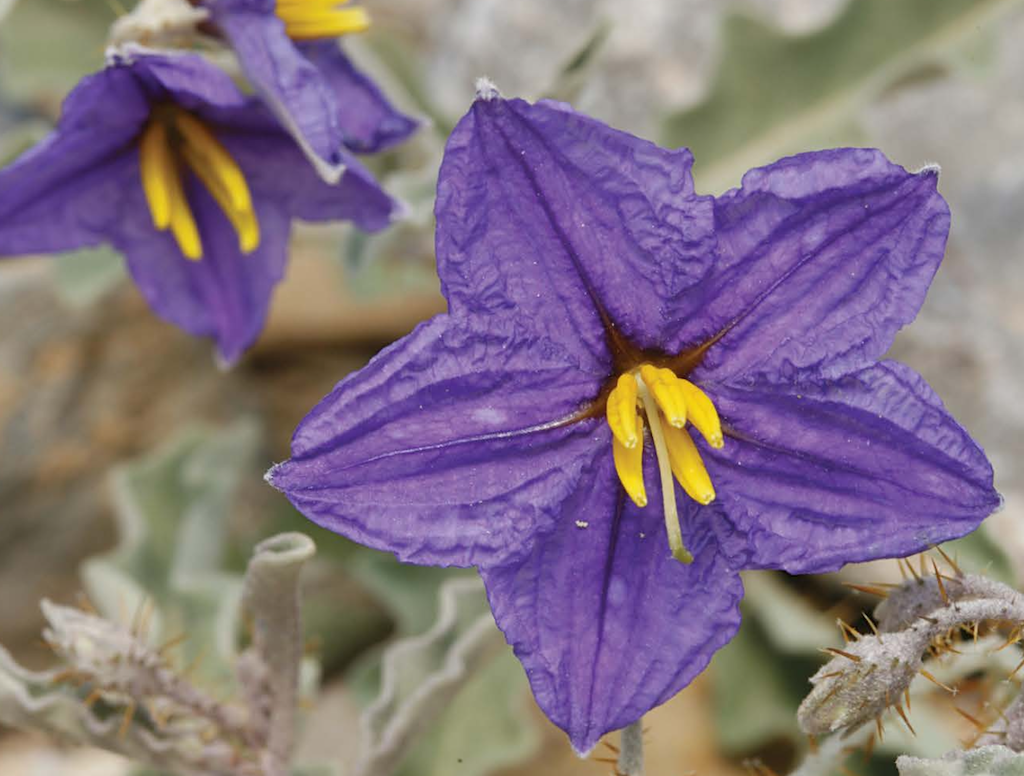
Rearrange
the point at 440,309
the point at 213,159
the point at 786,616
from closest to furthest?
the point at 213,159 → the point at 786,616 → the point at 440,309

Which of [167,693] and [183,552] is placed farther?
[183,552]

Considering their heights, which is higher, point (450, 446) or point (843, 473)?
point (450, 446)

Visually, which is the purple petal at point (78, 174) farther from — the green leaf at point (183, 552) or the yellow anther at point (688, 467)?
the yellow anther at point (688, 467)

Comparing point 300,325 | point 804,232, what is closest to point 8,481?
point 300,325

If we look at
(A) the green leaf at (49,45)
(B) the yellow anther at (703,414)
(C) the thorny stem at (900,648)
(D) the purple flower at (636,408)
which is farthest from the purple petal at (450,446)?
(A) the green leaf at (49,45)

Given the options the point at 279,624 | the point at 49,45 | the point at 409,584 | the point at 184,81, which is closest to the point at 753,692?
the point at 409,584

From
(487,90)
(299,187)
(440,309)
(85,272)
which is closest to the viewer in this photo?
(487,90)

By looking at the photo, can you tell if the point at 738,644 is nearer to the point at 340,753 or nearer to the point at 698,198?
the point at 340,753

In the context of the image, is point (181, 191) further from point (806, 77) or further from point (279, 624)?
point (806, 77)
